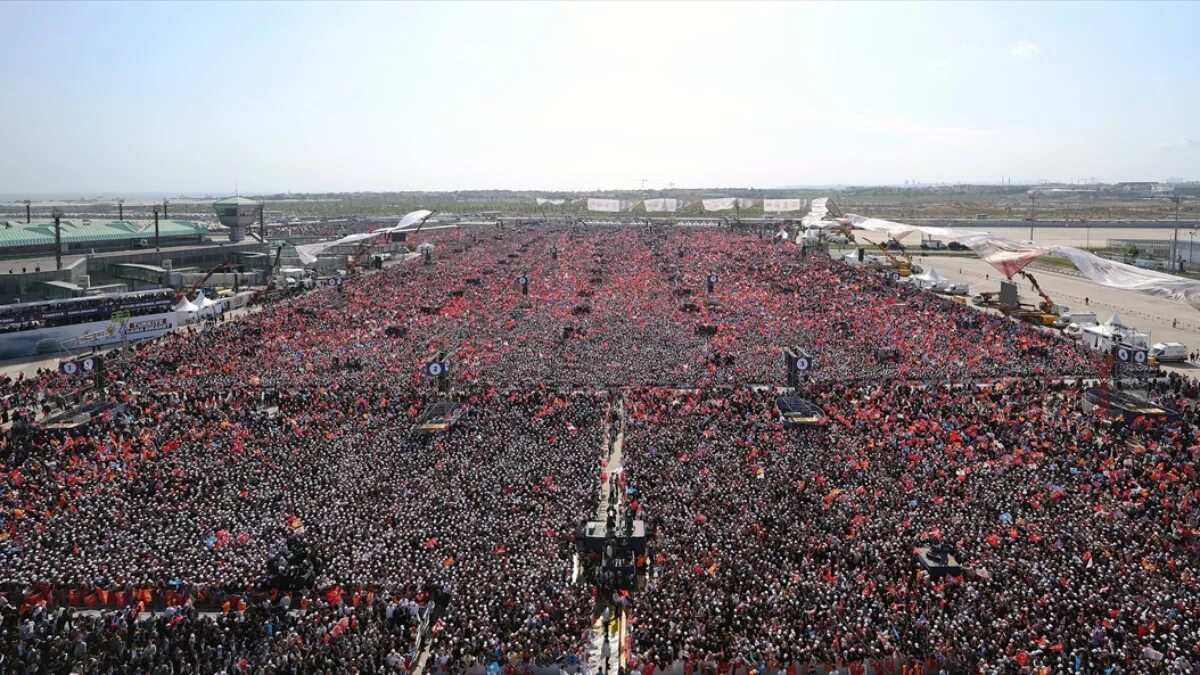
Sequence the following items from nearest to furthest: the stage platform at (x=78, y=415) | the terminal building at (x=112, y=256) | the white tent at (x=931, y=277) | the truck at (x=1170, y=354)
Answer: the stage platform at (x=78, y=415) → the truck at (x=1170, y=354) → the terminal building at (x=112, y=256) → the white tent at (x=931, y=277)

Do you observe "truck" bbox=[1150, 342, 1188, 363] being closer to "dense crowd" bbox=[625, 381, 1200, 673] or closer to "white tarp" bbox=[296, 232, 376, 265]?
"dense crowd" bbox=[625, 381, 1200, 673]

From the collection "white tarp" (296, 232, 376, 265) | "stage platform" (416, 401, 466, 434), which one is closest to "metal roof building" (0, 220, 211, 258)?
"white tarp" (296, 232, 376, 265)

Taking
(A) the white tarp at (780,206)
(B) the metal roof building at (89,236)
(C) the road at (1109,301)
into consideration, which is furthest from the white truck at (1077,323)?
(A) the white tarp at (780,206)

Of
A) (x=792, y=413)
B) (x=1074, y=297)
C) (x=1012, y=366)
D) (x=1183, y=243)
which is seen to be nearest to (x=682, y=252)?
(x=1074, y=297)

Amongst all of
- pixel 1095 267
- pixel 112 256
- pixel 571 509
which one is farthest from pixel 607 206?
pixel 571 509

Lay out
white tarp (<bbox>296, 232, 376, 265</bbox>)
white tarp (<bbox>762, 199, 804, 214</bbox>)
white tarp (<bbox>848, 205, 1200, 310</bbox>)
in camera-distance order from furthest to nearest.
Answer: white tarp (<bbox>762, 199, 804, 214</bbox>) → white tarp (<bbox>296, 232, 376, 265</bbox>) → white tarp (<bbox>848, 205, 1200, 310</bbox>)

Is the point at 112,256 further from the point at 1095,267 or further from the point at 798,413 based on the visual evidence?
the point at 1095,267

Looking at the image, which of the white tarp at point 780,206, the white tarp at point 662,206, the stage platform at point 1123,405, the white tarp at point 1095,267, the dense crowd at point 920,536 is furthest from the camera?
the white tarp at point 662,206

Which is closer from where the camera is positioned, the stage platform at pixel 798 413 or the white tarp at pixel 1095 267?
the stage platform at pixel 798 413

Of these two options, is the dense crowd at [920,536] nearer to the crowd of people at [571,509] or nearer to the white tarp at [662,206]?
the crowd of people at [571,509]
